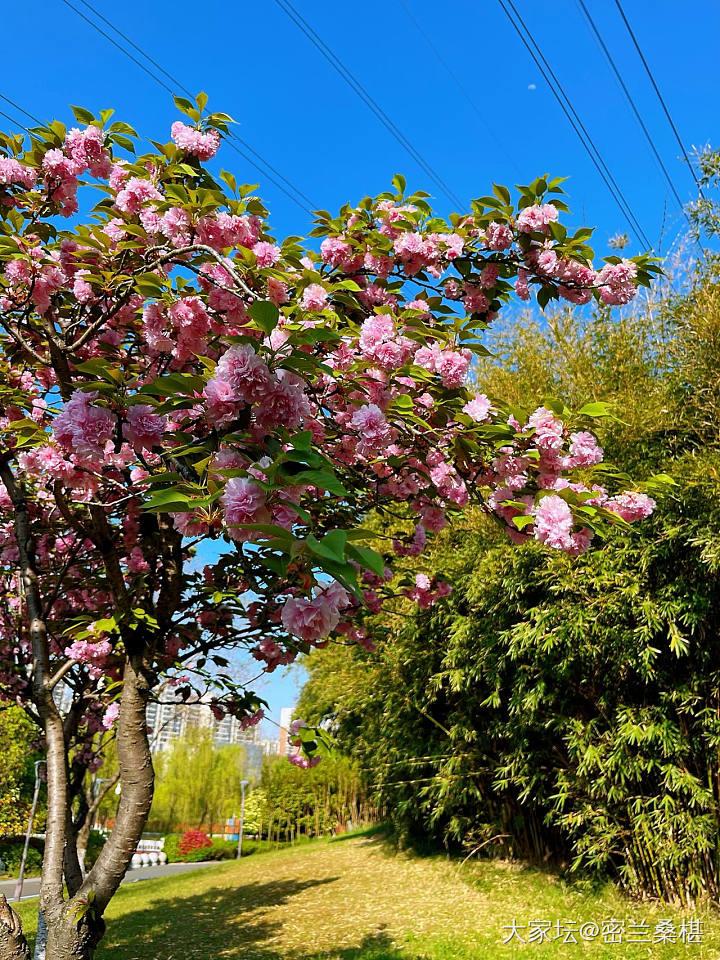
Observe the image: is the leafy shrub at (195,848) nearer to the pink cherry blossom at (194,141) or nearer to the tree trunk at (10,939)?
the tree trunk at (10,939)

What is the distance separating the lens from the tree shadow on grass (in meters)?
4.46

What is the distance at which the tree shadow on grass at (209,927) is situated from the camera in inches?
176

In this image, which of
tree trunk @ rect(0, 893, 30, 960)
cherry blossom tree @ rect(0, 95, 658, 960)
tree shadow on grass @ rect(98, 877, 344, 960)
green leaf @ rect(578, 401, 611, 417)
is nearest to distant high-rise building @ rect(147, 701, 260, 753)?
cherry blossom tree @ rect(0, 95, 658, 960)

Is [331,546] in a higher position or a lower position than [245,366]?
lower

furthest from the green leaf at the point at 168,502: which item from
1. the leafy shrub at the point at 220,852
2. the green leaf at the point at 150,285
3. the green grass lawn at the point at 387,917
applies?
the leafy shrub at the point at 220,852

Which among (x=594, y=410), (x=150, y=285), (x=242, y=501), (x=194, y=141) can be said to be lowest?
(x=242, y=501)

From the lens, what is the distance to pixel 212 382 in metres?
1.00

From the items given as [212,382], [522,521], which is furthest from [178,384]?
[522,521]

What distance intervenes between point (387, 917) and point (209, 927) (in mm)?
1576

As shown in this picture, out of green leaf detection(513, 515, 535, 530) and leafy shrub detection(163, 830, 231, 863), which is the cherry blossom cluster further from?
leafy shrub detection(163, 830, 231, 863)

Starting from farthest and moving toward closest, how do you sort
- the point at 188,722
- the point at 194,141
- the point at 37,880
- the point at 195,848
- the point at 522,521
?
the point at 188,722, the point at 195,848, the point at 37,880, the point at 194,141, the point at 522,521

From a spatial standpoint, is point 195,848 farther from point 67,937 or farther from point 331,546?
point 331,546

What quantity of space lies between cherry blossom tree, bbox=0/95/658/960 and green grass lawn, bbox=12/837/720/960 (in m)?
2.79

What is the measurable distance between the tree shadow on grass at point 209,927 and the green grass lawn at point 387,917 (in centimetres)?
1
